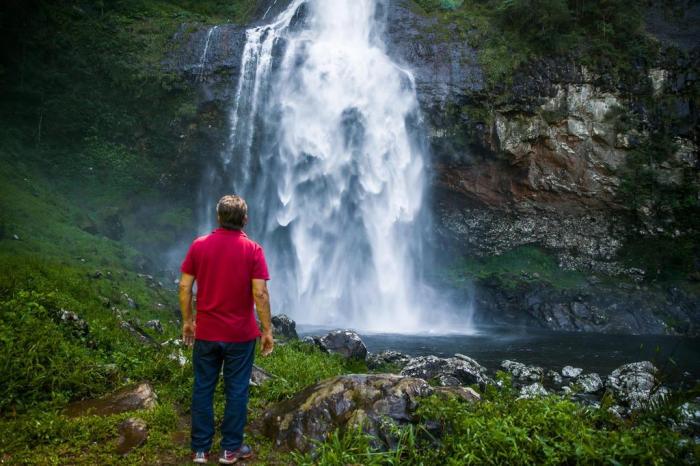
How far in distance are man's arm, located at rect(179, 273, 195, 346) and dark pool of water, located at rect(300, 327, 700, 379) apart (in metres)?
7.55

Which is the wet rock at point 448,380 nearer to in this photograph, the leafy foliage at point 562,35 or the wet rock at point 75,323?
the wet rock at point 75,323

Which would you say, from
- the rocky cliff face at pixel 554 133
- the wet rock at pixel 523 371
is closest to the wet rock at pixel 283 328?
the wet rock at pixel 523 371

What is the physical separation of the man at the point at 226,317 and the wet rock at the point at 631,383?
5922 mm

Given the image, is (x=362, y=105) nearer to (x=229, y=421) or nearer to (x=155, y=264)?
(x=155, y=264)

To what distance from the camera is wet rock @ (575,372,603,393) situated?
8463mm

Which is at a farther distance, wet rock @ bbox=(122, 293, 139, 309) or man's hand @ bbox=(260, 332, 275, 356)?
wet rock @ bbox=(122, 293, 139, 309)

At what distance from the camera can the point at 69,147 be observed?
17.2m

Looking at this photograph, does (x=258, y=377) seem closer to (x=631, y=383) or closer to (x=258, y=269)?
(x=258, y=269)

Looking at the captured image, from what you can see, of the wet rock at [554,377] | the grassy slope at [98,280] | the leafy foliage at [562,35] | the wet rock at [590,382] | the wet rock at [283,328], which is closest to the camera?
the grassy slope at [98,280]

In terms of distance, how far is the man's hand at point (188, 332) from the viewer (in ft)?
12.1

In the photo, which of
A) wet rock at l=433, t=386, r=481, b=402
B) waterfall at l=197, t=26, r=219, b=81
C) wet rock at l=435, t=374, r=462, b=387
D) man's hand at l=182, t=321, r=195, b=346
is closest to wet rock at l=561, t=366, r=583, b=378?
wet rock at l=435, t=374, r=462, b=387

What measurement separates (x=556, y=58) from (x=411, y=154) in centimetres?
643

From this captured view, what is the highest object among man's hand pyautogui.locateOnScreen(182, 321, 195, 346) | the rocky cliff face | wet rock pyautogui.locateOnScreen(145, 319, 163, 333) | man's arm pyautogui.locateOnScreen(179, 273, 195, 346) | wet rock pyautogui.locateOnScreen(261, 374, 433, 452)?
the rocky cliff face

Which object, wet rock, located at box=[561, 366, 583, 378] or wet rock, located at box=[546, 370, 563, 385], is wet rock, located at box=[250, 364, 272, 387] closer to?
wet rock, located at box=[546, 370, 563, 385]
